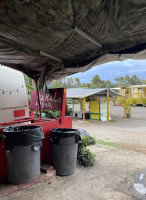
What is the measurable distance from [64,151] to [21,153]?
3.30ft

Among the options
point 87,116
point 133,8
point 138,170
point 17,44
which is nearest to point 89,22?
point 133,8

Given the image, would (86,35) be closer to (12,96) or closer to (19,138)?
(19,138)

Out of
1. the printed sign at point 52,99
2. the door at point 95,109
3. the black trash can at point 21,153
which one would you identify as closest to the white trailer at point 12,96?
the printed sign at point 52,99

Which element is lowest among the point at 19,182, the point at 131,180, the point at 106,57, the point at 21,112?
the point at 131,180

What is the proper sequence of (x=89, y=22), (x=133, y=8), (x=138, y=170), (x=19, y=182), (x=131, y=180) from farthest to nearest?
(x=138, y=170), (x=131, y=180), (x=19, y=182), (x=89, y=22), (x=133, y=8)

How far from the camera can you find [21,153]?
3088mm

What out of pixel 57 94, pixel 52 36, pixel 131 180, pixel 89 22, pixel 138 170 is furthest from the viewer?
pixel 57 94

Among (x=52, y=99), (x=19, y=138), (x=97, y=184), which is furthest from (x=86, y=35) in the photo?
(x=97, y=184)

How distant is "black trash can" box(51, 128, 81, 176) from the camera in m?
3.68

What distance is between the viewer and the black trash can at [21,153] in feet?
10.0

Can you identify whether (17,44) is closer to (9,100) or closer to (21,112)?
(9,100)

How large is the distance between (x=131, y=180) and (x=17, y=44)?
3760mm

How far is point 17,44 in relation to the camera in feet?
10.6

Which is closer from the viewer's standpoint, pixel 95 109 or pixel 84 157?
pixel 84 157
